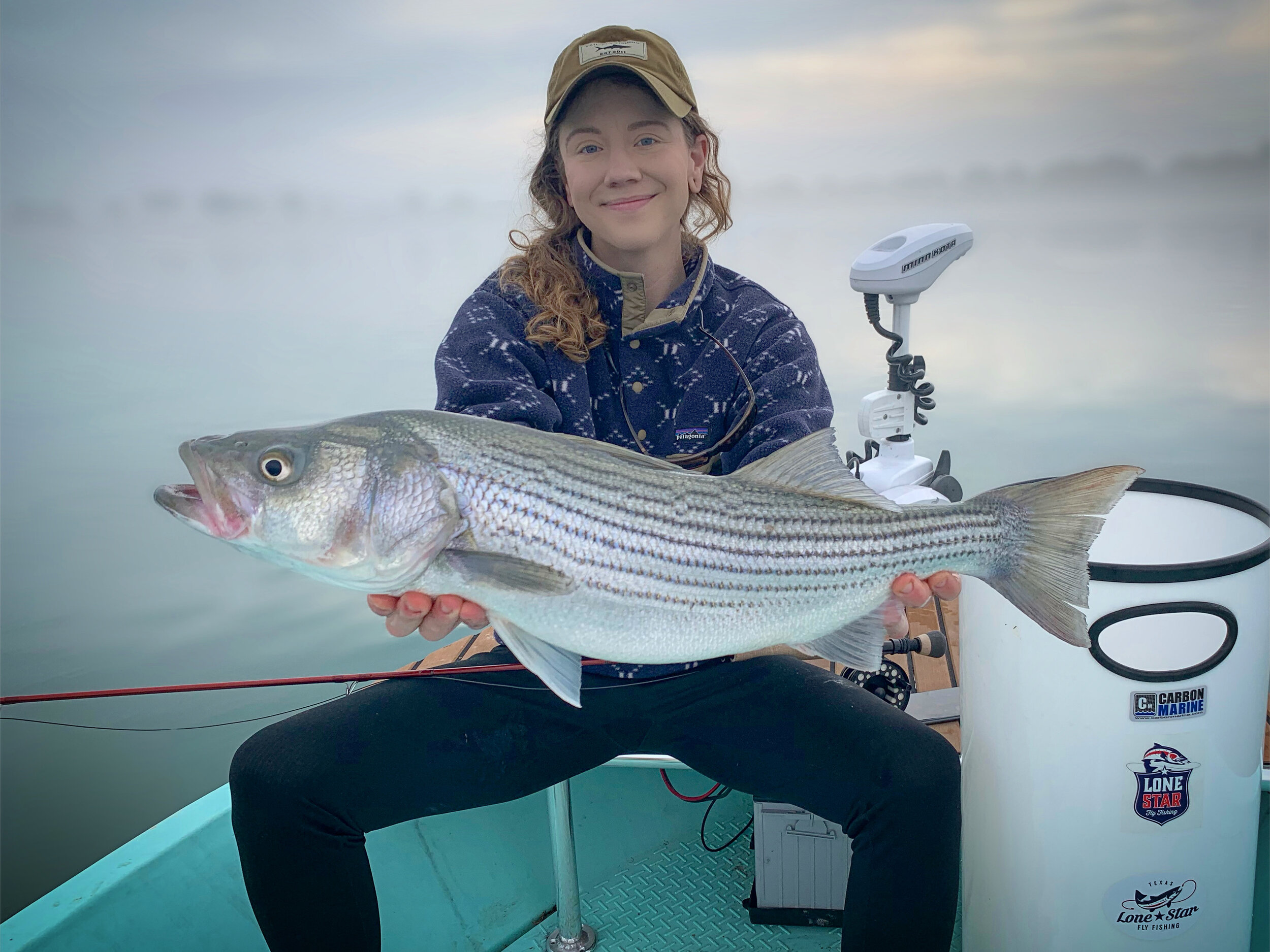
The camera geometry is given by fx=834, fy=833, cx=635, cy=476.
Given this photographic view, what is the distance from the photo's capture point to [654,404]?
210 centimetres

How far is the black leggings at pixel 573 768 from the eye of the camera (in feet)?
5.15

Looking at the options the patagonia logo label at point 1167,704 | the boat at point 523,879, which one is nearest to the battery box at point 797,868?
the boat at point 523,879

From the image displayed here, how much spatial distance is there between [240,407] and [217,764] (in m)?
3.73

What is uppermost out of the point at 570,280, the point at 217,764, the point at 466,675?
the point at 570,280

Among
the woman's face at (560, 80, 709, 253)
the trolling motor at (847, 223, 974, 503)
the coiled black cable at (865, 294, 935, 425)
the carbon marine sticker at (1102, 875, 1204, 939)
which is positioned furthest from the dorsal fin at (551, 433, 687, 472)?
the coiled black cable at (865, 294, 935, 425)

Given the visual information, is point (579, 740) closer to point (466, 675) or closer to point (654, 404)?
point (466, 675)

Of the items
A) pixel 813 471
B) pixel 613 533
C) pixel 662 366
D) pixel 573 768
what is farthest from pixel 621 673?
pixel 662 366

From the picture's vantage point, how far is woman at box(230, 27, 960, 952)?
1.58 meters

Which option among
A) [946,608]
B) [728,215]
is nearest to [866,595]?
[728,215]

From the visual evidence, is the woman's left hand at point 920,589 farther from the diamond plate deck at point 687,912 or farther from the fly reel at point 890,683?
the diamond plate deck at point 687,912

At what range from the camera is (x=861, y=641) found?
1.66m

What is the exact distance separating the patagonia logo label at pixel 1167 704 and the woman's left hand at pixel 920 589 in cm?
37

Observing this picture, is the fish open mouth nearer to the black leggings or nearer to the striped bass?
the striped bass

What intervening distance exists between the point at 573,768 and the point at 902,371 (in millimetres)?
2024
